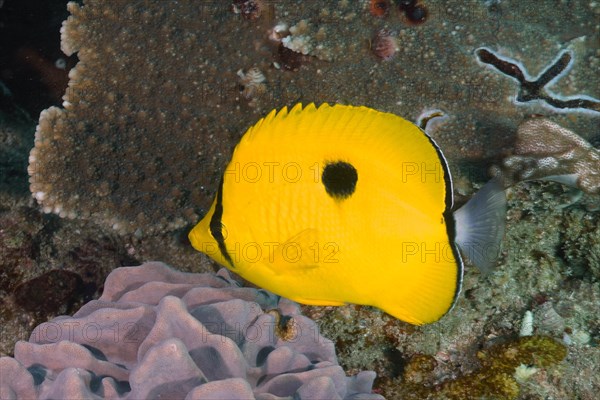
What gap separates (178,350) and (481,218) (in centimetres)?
107

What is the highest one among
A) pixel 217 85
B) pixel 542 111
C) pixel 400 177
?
pixel 400 177

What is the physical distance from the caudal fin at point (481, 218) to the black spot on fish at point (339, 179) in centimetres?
34

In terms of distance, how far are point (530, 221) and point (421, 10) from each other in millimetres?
1417

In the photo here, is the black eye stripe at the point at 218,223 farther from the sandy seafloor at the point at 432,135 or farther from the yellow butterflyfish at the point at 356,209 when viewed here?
the sandy seafloor at the point at 432,135

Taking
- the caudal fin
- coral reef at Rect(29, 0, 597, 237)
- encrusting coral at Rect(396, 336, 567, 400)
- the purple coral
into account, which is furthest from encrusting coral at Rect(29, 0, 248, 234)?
the caudal fin

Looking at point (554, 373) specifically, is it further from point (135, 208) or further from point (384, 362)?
point (135, 208)

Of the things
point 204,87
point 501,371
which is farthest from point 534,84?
point 204,87

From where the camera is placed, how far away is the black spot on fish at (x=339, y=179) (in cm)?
165

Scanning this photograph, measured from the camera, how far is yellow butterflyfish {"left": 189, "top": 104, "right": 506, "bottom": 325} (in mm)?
1625

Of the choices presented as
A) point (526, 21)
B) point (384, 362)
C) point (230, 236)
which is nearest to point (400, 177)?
point (230, 236)

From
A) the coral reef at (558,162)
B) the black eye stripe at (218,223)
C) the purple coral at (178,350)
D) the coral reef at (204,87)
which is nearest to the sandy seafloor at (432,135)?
the coral reef at (204,87)

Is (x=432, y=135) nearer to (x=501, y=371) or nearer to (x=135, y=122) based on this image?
(x=501, y=371)

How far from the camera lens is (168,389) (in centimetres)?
175

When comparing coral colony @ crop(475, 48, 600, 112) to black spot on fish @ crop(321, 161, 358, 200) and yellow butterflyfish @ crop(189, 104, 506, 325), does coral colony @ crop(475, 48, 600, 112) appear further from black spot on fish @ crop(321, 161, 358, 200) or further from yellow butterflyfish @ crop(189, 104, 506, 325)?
black spot on fish @ crop(321, 161, 358, 200)
